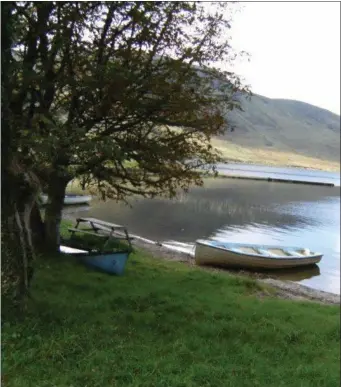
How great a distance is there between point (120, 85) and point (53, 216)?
5576 mm

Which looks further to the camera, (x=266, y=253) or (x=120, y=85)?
(x=266, y=253)

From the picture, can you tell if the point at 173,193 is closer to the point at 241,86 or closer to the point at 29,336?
the point at 241,86

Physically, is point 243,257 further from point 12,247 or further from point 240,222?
point 240,222

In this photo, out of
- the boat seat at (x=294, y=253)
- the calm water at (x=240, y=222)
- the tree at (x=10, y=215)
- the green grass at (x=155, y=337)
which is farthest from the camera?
the calm water at (x=240, y=222)

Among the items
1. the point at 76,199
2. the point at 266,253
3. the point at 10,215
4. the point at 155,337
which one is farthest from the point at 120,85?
the point at 76,199

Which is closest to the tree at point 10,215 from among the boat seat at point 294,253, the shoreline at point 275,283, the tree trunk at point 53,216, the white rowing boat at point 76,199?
the tree trunk at point 53,216

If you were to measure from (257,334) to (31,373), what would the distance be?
5.46 meters

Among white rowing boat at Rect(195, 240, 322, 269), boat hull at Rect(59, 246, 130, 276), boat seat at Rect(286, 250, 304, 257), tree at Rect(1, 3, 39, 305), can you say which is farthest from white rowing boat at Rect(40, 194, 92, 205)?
tree at Rect(1, 3, 39, 305)

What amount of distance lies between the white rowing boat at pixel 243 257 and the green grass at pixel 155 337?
10.1 meters

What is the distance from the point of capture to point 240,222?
43781 millimetres

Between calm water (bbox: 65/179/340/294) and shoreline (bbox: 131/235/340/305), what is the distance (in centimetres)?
270

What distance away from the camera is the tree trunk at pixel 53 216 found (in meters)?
14.4

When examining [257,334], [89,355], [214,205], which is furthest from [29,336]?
[214,205]

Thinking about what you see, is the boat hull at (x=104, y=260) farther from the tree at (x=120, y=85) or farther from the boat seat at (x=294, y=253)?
the boat seat at (x=294, y=253)
